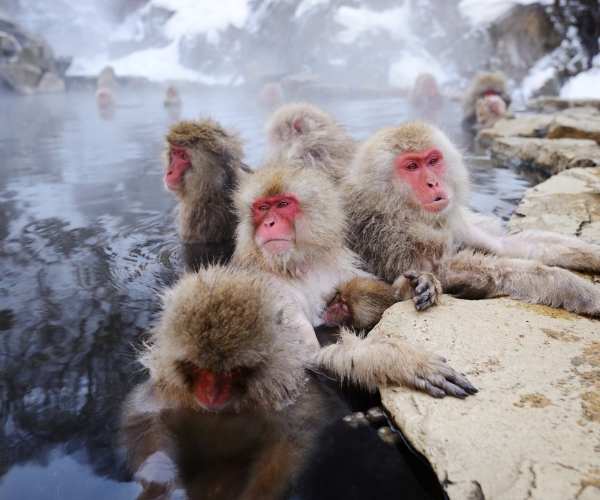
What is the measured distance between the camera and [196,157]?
432cm

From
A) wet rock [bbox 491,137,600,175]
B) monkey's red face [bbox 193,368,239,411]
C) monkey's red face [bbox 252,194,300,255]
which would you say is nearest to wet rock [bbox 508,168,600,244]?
wet rock [bbox 491,137,600,175]

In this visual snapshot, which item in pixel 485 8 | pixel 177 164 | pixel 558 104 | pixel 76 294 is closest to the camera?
pixel 76 294

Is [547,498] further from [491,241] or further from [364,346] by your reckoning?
[491,241]

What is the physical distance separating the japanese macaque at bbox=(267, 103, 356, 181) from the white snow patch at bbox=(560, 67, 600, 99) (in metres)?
10.2

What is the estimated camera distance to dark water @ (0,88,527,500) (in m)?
2.04

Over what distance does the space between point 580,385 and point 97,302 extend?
2.67 m

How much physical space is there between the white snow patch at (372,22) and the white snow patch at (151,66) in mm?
7631

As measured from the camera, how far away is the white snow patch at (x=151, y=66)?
29.2 meters

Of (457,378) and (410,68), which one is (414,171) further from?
(410,68)

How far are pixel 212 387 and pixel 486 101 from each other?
28.4ft

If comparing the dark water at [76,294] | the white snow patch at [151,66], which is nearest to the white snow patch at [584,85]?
the dark water at [76,294]

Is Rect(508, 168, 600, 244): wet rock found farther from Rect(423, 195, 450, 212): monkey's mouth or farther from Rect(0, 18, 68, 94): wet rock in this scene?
Rect(0, 18, 68, 94): wet rock

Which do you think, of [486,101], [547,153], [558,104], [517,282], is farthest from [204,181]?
[558,104]

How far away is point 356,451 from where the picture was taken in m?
2.03
